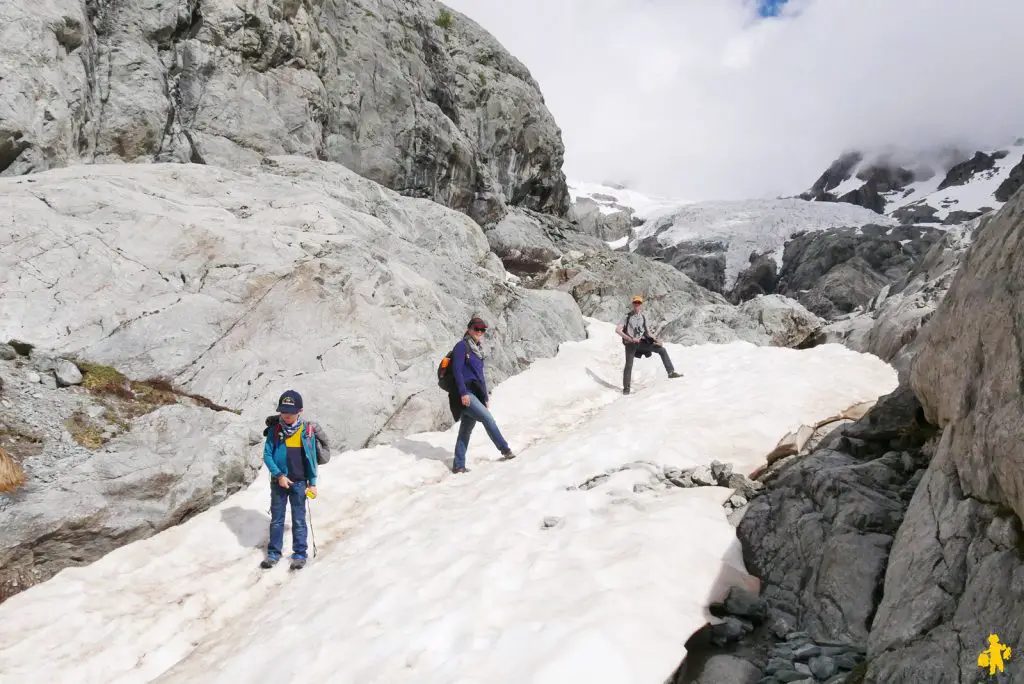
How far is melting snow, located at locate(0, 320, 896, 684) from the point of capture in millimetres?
6133

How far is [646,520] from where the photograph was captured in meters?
8.29

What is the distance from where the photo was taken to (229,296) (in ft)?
45.8

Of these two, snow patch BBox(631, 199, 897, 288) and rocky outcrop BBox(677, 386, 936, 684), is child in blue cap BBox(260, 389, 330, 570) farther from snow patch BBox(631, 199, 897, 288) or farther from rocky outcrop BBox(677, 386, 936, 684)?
snow patch BBox(631, 199, 897, 288)

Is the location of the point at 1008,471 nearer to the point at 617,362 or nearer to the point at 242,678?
the point at 242,678

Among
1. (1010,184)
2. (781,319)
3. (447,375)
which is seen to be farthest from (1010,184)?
(447,375)

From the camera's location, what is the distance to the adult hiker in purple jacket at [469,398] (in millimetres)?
12445

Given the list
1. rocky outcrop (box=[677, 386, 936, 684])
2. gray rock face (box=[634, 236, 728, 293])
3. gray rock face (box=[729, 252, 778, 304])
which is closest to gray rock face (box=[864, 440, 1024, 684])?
rocky outcrop (box=[677, 386, 936, 684])

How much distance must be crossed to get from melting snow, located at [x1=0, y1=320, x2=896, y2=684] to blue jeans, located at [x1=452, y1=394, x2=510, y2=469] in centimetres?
42

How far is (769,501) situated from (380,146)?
3384 cm

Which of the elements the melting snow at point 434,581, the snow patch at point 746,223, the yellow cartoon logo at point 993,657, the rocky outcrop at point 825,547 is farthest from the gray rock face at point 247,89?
the snow patch at point 746,223

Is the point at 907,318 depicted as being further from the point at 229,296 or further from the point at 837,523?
the point at 229,296

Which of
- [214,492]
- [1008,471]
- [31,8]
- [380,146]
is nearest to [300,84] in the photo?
[380,146]

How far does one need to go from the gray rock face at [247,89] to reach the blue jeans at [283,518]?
16.5 metres

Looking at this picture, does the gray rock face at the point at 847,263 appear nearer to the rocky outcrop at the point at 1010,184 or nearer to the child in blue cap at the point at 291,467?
the rocky outcrop at the point at 1010,184
